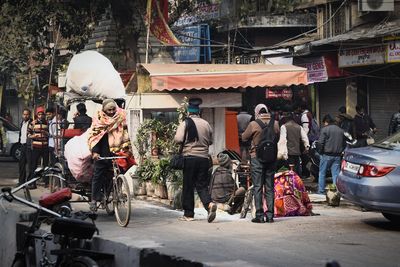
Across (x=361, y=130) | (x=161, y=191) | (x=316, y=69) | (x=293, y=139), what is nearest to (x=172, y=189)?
(x=161, y=191)

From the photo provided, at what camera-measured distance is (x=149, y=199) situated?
1415 cm

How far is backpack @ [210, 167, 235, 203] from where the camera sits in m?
12.4

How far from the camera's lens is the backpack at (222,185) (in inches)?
487

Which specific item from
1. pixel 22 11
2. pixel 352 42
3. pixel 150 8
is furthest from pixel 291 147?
pixel 22 11

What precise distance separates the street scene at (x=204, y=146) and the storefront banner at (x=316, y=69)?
47 millimetres

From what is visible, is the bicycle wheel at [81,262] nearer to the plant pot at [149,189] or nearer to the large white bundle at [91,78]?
the plant pot at [149,189]

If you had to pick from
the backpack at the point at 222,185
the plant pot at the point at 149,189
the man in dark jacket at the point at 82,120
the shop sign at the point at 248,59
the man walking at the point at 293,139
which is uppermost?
the shop sign at the point at 248,59

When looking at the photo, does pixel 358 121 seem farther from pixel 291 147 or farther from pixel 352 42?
pixel 352 42

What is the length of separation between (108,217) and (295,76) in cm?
517

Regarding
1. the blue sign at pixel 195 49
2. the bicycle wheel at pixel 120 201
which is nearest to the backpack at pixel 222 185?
the bicycle wheel at pixel 120 201

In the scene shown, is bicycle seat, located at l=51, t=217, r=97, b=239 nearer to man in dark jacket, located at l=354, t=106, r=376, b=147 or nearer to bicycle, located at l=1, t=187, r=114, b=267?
bicycle, located at l=1, t=187, r=114, b=267

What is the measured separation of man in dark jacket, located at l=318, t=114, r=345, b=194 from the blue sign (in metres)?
11.1

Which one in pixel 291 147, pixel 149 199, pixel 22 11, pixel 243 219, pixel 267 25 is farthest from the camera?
pixel 267 25

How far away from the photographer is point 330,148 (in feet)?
48.2
